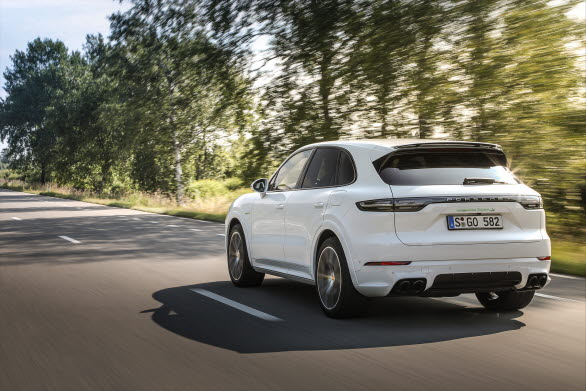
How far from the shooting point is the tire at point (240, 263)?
340 inches

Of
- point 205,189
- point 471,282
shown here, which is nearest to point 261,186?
point 471,282

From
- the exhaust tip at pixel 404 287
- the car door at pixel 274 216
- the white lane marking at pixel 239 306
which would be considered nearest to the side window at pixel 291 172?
the car door at pixel 274 216

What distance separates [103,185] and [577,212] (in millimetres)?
48582

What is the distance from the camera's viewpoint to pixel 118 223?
2078 cm

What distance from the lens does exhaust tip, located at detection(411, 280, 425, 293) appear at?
596 cm

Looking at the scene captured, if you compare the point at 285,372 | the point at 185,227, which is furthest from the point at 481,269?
the point at 185,227

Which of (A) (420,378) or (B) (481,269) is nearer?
(A) (420,378)

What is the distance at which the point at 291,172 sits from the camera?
7.90 metres

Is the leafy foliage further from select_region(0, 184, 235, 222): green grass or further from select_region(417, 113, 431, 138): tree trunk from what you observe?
select_region(0, 184, 235, 222): green grass

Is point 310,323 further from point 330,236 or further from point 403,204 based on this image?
point 403,204

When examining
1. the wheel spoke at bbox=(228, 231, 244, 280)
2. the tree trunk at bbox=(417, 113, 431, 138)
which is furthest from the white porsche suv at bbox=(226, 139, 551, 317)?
the tree trunk at bbox=(417, 113, 431, 138)

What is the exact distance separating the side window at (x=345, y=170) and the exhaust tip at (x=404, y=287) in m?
1.07

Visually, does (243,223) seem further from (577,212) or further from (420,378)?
(577,212)

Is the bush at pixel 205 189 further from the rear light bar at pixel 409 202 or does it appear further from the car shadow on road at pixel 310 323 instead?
the rear light bar at pixel 409 202
